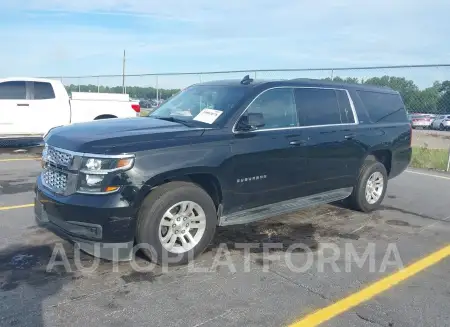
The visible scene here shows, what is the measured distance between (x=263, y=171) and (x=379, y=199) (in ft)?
8.91

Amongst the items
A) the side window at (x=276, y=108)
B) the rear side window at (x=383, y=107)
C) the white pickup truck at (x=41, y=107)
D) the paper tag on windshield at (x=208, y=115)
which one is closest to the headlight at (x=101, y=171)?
the paper tag on windshield at (x=208, y=115)

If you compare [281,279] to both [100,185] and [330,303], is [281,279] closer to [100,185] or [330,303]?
[330,303]

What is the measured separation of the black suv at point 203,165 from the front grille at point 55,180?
1 cm

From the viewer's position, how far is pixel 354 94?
6168 millimetres

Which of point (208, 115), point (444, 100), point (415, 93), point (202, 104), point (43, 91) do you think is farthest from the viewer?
point (444, 100)

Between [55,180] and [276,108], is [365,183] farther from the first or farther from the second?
[55,180]

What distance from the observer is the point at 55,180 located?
13.7 ft

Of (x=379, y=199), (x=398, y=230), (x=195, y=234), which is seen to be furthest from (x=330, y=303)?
(x=379, y=199)

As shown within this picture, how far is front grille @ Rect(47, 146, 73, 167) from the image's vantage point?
3996 millimetres

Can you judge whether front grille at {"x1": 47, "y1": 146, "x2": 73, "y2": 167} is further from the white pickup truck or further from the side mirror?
the white pickup truck

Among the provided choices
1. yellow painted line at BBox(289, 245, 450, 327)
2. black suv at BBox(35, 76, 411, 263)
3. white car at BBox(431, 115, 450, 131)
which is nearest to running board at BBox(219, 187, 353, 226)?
black suv at BBox(35, 76, 411, 263)

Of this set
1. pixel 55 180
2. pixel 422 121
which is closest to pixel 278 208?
pixel 55 180

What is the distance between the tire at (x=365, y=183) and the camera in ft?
20.4

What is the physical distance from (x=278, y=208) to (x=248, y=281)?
1310 mm
